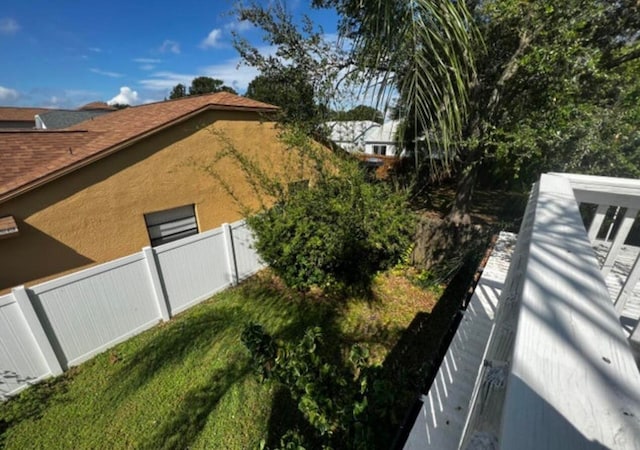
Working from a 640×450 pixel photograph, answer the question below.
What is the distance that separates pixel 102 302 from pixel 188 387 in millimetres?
1837

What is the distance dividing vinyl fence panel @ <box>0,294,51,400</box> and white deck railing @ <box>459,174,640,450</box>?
470 cm

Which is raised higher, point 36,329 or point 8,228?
point 8,228

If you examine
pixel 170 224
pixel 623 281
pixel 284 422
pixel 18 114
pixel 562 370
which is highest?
pixel 18 114

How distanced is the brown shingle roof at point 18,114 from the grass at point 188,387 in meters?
40.0

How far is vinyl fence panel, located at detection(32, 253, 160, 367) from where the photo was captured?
11.4 ft

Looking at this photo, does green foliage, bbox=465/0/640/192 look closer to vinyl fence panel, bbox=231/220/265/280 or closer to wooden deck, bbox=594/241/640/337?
wooden deck, bbox=594/241/640/337

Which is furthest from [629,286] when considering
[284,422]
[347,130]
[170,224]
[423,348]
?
[170,224]

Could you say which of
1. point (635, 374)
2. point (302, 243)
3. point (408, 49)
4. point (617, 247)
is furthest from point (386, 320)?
point (635, 374)

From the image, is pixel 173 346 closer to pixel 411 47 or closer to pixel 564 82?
pixel 411 47

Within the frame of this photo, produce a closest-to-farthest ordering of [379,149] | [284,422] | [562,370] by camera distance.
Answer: [562,370]
[284,422]
[379,149]

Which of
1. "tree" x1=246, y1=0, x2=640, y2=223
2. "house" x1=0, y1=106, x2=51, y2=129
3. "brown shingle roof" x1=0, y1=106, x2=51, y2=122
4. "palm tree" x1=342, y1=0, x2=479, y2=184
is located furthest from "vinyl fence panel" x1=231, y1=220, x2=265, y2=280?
"house" x1=0, y1=106, x2=51, y2=129

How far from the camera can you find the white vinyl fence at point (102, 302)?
3.27 meters

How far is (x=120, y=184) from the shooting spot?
15.5 feet

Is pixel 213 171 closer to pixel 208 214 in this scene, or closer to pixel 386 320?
pixel 208 214
